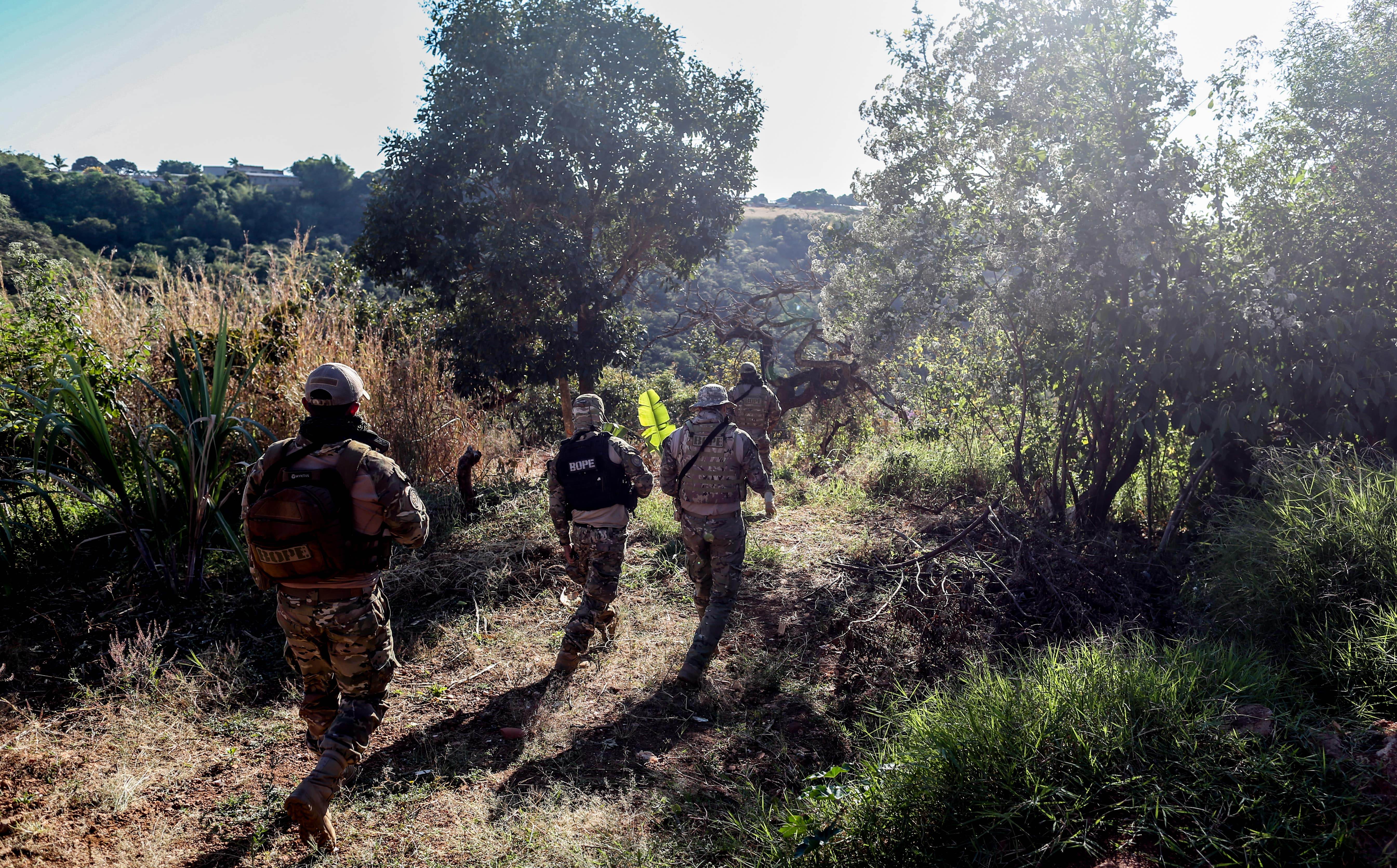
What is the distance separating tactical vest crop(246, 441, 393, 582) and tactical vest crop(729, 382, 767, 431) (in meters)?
5.52

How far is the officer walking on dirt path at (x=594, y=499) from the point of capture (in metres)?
4.44

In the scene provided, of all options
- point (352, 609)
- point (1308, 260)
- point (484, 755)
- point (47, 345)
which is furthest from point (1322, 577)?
point (47, 345)

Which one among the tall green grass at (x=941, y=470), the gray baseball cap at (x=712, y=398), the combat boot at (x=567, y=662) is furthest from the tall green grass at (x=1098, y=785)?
the tall green grass at (x=941, y=470)

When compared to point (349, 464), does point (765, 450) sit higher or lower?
lower

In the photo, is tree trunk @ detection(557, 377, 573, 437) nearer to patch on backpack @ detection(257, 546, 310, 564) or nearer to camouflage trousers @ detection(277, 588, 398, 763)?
camouflage trousers @ detection(277, 588, 398, 763)

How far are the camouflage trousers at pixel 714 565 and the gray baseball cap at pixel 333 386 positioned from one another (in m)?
2.21

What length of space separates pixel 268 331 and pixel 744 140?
6460 mm

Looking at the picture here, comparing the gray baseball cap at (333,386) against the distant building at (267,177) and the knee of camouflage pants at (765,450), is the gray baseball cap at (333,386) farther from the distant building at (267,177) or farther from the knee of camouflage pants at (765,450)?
the distant building at (267,177)

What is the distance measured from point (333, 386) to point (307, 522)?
562 mm

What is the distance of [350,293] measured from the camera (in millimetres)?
9180

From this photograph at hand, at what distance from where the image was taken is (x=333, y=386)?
3029 millimetres

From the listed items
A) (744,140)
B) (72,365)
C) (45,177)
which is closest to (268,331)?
(72,365)

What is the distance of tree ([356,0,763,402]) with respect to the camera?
8602mm

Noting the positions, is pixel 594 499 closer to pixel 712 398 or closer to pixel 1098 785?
pixel 712 398
